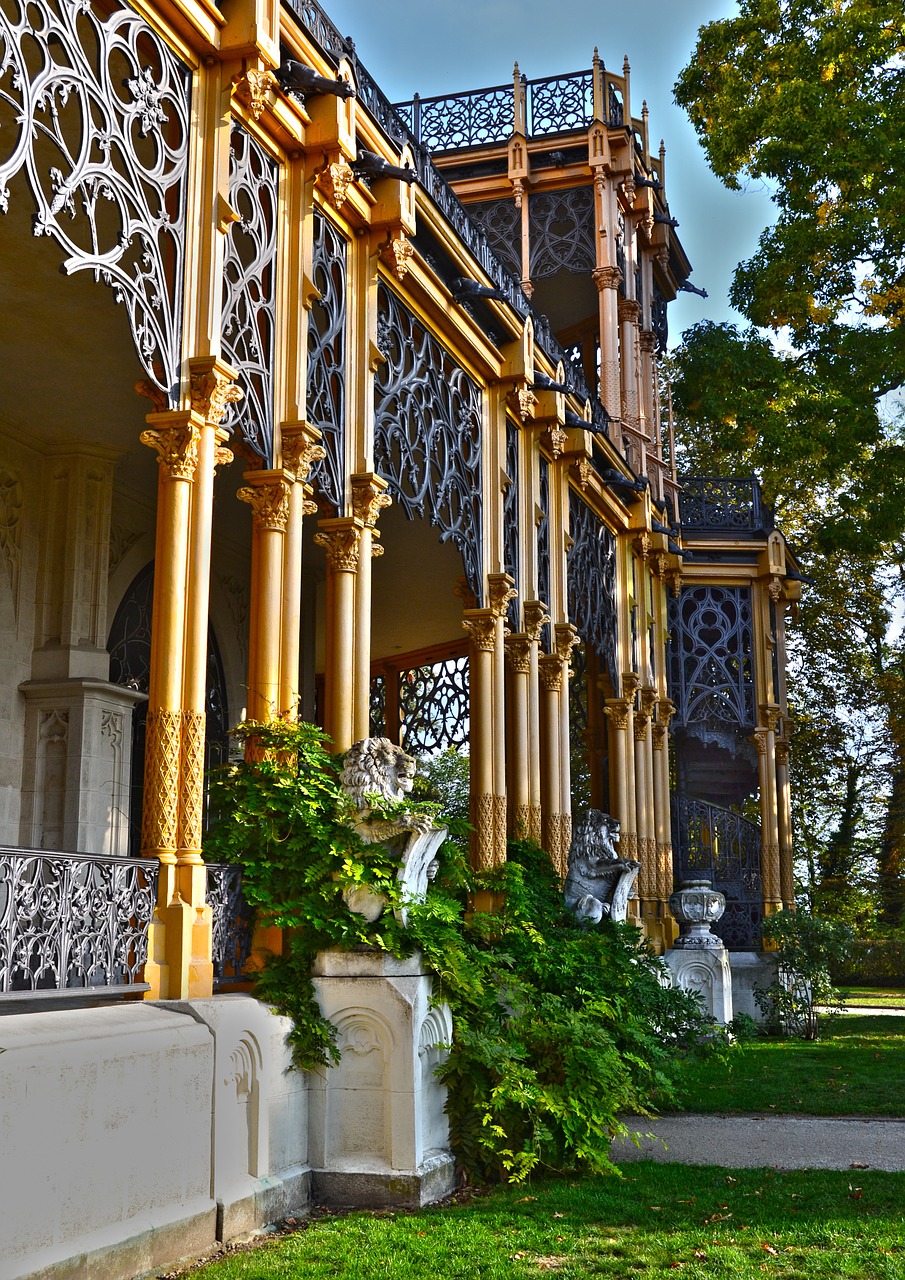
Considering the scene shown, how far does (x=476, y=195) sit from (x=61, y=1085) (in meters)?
17.0

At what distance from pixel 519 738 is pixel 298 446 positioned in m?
6.45

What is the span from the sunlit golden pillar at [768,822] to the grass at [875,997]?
2.73 meters

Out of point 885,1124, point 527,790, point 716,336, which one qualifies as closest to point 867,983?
point 716,336

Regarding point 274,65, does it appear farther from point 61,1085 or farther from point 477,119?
point 477,119

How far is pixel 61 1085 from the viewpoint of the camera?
5270 mm

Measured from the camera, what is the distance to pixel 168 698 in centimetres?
722

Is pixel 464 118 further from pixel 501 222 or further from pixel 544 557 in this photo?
pixel 544 557

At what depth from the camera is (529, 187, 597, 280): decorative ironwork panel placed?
19.9 metres

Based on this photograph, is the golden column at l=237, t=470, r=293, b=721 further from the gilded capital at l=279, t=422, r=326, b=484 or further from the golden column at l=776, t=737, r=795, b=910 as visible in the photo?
the golden column at l=776, t=737, r=795, b=910

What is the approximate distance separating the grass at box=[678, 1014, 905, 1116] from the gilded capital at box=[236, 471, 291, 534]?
223 inches

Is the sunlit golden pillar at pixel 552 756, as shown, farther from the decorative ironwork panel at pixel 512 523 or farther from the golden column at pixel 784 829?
the golden column at pixel 784 829

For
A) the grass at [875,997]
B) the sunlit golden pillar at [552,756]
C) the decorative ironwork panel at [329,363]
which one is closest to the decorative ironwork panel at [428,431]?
the decorative ironwork panel at [329,363]

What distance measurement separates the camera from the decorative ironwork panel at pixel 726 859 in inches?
832

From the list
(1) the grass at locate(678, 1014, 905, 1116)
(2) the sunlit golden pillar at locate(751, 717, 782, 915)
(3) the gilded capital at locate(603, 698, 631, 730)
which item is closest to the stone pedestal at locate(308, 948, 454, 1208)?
(1) the grass at locate(678, 1014, 905, 1116)
